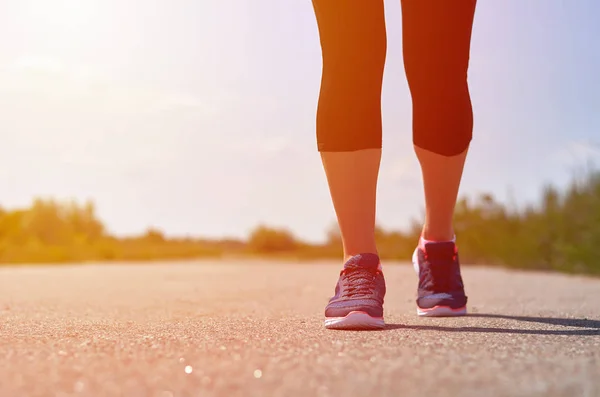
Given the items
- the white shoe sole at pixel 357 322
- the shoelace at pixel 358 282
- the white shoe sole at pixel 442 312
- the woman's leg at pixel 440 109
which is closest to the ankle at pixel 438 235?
the woman's leg at pixel 440 109

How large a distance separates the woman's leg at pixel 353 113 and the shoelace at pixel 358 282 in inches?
2.7

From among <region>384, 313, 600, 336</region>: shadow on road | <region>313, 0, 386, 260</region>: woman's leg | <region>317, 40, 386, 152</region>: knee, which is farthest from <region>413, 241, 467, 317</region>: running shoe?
<region>317, 40, 386, 152</region>: knee

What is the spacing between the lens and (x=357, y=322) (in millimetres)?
1942

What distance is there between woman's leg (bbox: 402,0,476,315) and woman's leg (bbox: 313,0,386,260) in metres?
0.29

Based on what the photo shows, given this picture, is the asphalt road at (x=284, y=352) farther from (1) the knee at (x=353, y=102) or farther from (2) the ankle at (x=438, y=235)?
(1) the knee at (x=353, y=102)

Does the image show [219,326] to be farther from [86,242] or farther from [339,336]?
[86,242]

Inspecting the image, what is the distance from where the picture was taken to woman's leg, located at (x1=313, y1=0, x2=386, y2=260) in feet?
6.96

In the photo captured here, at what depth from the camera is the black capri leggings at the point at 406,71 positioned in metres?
2.14

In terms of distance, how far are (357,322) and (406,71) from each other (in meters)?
0.97

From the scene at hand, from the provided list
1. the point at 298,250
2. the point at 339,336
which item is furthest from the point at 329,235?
the point at 339,336

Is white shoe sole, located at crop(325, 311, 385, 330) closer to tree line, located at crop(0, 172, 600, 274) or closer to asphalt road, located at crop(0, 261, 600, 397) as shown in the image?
asphalt road, located at crop(0, 261, 600, 397)

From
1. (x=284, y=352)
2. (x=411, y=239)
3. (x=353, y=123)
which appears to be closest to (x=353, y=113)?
(x=353, y=123)

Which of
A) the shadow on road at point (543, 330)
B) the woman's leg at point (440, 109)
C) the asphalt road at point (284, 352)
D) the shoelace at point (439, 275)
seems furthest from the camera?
the shoelace at point (439, 275)

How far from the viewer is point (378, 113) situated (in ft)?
7.09
